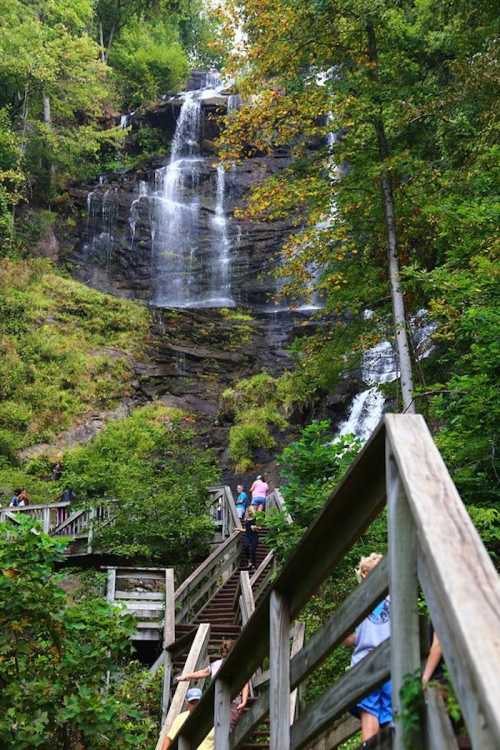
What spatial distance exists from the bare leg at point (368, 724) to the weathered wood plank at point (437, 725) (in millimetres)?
1424

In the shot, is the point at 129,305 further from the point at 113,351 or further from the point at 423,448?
the point at 423,448

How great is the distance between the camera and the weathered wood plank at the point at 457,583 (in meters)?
1.26

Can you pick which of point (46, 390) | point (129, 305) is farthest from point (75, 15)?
point (46, 390)

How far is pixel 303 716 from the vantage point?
2.53 meters

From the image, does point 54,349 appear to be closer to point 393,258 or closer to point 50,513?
point 50,513

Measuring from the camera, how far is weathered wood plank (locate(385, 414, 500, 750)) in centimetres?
126

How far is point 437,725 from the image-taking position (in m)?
1.57

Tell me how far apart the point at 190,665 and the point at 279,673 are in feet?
21.5

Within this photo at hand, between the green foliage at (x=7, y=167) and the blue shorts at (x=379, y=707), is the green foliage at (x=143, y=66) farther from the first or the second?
the blue shorts at (x=379, y=707)

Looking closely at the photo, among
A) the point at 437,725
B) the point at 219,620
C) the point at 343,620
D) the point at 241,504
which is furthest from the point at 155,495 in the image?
the point at 437,725

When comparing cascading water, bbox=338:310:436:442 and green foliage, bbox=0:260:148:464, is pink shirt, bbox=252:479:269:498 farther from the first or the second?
green foliage, bbox=0:260:148:464

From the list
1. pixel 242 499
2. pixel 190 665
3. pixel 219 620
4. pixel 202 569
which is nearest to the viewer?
pixel 190 665

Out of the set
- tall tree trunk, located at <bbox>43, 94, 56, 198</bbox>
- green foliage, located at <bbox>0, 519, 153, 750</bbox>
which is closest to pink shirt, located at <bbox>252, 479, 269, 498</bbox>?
green foliage, located at <bbox>0, 519, 153, 750</bbox>

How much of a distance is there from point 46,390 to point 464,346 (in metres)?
18.6
